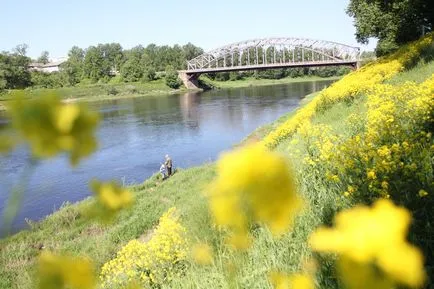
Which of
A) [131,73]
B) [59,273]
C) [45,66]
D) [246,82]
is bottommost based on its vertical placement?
[246,82]

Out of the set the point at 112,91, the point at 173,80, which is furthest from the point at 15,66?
the point at 173,80

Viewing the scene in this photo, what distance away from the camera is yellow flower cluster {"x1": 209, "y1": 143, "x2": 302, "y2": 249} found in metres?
0.56

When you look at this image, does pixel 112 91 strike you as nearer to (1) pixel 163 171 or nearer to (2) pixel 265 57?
(2) pixel 265 57

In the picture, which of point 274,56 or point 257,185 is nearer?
point 257,185

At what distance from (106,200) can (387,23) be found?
86.0ft

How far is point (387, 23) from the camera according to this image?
953 inches

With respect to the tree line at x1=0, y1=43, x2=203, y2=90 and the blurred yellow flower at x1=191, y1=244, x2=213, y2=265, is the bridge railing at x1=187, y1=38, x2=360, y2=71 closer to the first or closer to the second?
the tree line at x1=0, y1=43, x2=203, y2=90

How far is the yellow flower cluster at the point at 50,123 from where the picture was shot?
59 cm

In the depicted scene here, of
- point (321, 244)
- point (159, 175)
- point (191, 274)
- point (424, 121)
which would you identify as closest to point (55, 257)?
point (321, 244)

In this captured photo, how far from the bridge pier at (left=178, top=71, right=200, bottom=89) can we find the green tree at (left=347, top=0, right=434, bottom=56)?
180 ft

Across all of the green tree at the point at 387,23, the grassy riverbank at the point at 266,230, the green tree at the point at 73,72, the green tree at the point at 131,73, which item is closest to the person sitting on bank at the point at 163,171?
the grassy riverbank at the point at 266,230

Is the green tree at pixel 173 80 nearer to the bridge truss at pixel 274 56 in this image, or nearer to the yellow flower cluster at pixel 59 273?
the bridge truss at pixel 274 56

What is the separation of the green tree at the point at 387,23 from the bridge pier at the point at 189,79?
54.9 meters

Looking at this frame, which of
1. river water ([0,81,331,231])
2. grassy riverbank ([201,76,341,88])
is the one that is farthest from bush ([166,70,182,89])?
river water ([0,81,331,231])
